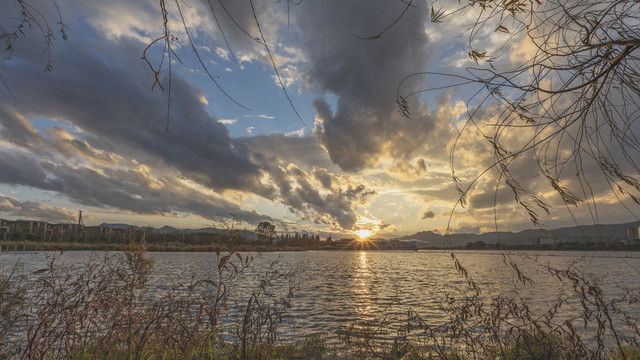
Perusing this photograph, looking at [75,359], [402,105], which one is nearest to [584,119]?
[402,105]

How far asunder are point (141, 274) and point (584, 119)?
16.0 m

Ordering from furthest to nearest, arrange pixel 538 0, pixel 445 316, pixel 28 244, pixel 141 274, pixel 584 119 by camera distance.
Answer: pixel 28 244 < pixel 445 316 < pixel 141 274 < pixel 584 119 < pixel 538 0

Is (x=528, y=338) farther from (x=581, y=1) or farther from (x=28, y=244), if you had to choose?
(x=28, y=244)

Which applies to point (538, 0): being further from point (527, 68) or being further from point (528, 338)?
point (528, 338)

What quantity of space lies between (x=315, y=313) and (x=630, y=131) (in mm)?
16005

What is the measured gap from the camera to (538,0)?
281cm

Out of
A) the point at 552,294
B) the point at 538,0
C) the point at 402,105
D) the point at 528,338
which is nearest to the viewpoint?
the point at 538,0

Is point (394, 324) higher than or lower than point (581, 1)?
lower

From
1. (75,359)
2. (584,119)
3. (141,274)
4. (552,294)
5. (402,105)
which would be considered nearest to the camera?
(584,119)

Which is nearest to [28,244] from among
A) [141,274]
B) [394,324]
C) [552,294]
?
[141,274]

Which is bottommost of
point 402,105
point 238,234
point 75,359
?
point 75,359

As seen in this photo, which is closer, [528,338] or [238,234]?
[238,234]

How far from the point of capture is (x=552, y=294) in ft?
81.8

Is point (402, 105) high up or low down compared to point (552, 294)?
up
